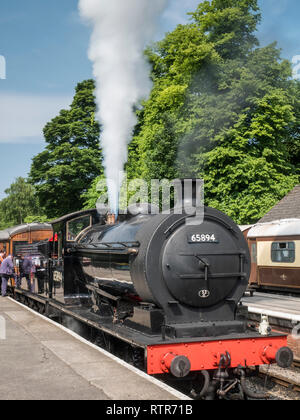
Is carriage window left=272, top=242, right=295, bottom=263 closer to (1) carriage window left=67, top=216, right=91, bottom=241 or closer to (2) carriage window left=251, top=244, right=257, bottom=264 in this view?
(2) carriage window left=251, top=244, right=257, bottom=264

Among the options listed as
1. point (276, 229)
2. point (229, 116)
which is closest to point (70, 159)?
point (229, 116)

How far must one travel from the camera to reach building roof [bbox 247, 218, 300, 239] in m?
15.0

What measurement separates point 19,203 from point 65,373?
56.1 meters

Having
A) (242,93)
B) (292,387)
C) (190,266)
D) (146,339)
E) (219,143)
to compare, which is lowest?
(292,387)

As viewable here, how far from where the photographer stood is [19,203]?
59.6m

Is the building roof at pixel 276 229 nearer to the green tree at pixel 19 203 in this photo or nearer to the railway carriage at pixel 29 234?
the railway carriage at pixel 29 234

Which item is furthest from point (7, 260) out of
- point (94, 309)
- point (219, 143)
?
point (219, 143)

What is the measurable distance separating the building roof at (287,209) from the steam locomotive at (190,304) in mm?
10430

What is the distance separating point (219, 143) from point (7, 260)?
10.7 metres

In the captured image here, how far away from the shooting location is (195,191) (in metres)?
6.77

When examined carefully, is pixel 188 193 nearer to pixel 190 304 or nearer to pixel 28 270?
pixel 190 304

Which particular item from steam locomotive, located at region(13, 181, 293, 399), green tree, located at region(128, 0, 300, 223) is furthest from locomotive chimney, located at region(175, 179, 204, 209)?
green tree, located at region(128, 0, 300, 223)

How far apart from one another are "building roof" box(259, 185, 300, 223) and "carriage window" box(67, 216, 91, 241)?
8956mm
